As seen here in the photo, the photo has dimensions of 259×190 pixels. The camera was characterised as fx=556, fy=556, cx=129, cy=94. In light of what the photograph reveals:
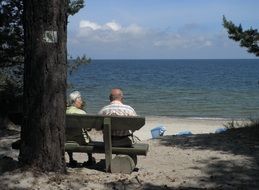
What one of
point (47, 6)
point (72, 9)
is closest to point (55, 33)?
point (47, 6)

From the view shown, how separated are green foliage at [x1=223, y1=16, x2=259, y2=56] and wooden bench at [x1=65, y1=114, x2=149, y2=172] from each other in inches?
182

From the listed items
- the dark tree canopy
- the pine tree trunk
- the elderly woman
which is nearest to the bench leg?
the elderly woman

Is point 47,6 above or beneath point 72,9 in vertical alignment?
beneath

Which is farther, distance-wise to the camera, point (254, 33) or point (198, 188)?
point (254, 33)

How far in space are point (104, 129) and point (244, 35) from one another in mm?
5137

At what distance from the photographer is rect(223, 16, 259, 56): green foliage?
11.4m

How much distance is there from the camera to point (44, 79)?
6430 millimetres

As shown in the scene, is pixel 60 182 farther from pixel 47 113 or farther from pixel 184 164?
pixel 184 164

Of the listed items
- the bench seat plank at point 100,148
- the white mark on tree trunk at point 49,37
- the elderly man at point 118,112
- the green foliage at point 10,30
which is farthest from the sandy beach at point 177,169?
the green foliage at point 10,30

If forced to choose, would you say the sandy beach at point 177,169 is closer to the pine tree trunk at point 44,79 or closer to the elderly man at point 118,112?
the pine tree trunk at point 44,79

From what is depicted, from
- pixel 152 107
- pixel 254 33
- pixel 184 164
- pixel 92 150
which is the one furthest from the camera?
pixel 152 107

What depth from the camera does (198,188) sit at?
6645 millimetres

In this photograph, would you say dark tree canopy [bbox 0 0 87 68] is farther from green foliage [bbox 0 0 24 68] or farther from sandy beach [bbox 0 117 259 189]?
sandy beach [bbox 0 117 259 189]

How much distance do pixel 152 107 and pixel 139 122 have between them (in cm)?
2623
